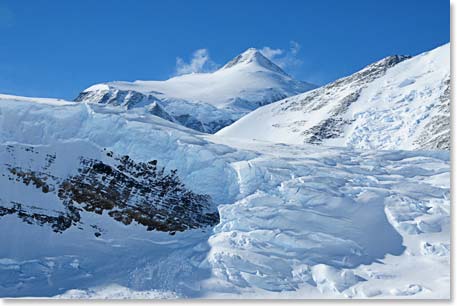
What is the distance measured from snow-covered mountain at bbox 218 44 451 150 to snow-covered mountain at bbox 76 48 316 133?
26.9m

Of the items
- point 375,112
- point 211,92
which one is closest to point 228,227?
point 375,112

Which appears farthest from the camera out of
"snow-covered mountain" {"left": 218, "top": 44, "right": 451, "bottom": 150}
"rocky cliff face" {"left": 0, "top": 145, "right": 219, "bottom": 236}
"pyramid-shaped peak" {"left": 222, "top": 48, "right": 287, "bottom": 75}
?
"pyramid-shaped peak" {"left": 222, "top": 48, "right": 287, "bottom": 75}

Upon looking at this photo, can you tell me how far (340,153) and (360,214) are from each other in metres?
5.61

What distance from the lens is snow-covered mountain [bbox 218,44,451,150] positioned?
1657 inches

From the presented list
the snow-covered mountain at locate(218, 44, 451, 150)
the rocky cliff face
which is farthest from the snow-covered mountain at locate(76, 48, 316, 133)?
the rocky cliff face

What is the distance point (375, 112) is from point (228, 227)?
39237mm

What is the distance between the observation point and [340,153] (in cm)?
1883

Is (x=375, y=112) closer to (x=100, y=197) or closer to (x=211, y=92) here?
(x=100, y=197)

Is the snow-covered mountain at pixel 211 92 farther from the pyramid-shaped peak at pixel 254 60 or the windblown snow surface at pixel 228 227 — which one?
the windblown snow surface at pixel 228 227

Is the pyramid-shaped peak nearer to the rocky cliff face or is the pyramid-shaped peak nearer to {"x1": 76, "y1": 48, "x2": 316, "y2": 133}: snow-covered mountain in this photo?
{"x1": 76, "y1": 48, "x2": 316, "y2": 133}: snow-covered mountain

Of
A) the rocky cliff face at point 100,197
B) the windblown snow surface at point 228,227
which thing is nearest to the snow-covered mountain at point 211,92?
the windblown snow surface at point 228,227

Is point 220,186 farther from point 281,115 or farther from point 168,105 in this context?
point 168,105

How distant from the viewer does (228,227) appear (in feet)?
44.6

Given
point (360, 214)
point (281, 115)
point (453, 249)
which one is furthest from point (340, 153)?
point (281, 115)
